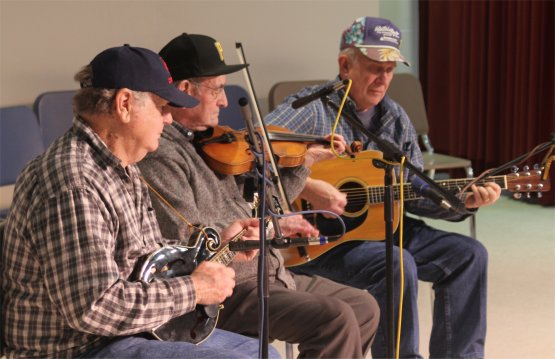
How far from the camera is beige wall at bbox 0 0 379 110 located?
4.07 meters

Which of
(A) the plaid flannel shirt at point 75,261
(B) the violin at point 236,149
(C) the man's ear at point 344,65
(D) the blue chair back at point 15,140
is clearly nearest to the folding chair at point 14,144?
(D) the blue chair back at point 15,140

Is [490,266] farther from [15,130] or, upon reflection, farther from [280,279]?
[15,130]

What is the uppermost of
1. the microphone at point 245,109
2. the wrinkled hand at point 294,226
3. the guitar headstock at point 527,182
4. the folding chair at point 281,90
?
the microphone at point 245,109

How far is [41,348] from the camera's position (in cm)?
181

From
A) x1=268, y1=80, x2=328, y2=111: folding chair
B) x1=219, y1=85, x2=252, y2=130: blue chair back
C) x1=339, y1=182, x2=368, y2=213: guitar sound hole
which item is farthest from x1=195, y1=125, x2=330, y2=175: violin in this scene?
x1=268, y1=80, x2=328, y2=111: folding chair

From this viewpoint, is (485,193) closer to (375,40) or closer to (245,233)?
(375,40)

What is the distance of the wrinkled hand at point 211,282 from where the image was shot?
1898 mm

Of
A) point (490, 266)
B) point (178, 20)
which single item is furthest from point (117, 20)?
point (490, 266)

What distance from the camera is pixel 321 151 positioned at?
2990 mm

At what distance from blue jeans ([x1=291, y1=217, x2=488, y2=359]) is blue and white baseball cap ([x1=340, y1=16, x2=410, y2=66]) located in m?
0.70

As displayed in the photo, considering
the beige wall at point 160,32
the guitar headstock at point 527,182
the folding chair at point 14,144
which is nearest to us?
the guitar headstock at point 527,182

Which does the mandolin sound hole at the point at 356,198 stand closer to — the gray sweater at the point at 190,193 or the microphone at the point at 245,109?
the gray sweater at the point at 190,193

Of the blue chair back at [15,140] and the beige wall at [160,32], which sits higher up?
the beige wall at [160,32]

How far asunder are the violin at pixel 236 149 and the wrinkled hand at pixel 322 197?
0.14 metres
